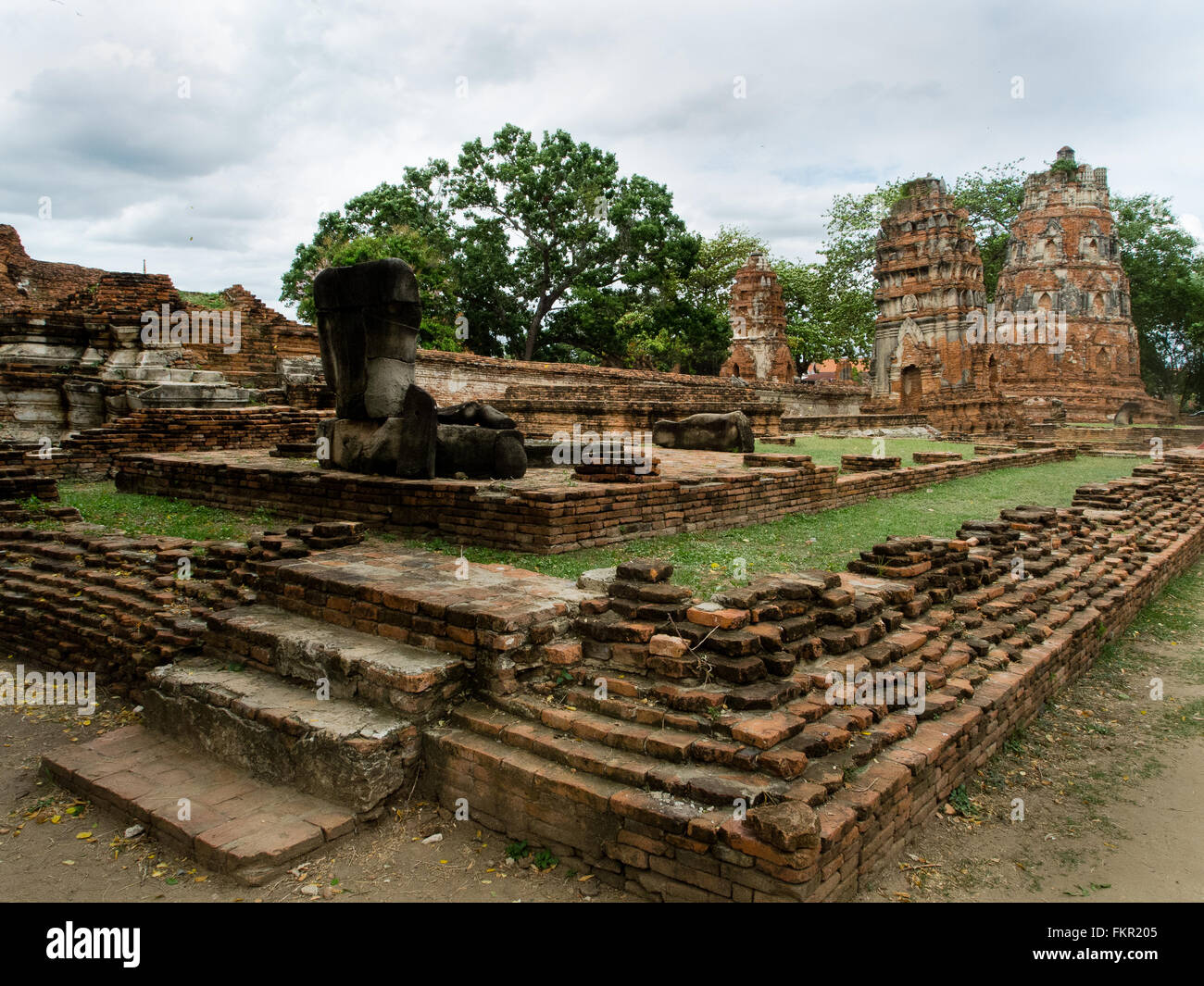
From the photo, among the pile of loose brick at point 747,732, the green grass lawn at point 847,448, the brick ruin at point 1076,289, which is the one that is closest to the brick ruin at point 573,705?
the pile of loose brick at point 747,732

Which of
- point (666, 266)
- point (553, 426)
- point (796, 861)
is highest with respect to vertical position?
point (666, 266)

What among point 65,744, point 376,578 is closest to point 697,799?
point 376,578

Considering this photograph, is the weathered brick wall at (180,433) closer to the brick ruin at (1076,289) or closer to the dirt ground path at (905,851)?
the dirt ground path at (905,851)

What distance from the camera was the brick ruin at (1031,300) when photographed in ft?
75.2

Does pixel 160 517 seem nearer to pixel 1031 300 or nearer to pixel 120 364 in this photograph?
pixel 120 364

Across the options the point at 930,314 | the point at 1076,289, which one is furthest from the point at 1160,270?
the point at 930,314

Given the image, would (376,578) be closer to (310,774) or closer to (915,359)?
(310,774)

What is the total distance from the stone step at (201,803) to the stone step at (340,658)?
44cm

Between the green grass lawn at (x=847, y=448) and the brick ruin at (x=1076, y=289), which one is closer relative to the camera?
the green grass lawn at (x=847, y=448)

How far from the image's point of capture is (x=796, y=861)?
2.26 m

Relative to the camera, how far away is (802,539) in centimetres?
629

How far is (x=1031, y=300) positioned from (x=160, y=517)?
3174 cm

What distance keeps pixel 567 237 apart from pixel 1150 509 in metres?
18.2

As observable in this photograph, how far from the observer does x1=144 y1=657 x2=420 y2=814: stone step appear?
9.69 ft
